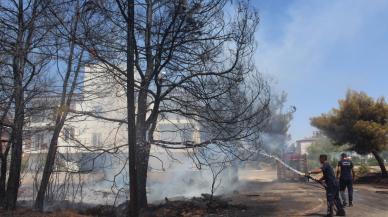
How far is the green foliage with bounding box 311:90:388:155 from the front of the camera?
2134 cm

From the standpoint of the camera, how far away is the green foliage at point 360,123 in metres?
21.3

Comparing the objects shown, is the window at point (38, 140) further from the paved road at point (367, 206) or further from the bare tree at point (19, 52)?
the paved road at point (367, 206)

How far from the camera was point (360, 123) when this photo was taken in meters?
21.4

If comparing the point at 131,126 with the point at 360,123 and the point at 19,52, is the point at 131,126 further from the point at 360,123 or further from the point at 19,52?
the point at 360,123

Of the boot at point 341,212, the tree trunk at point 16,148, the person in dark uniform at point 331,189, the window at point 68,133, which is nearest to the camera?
the person in dark uniform at point 331,189

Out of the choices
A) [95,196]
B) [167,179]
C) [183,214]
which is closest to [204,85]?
[183,214]

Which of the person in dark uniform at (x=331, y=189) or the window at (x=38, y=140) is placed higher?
the window at (x=38, y=140)

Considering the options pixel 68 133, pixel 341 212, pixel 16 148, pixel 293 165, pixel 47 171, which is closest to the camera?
pixel 341 212

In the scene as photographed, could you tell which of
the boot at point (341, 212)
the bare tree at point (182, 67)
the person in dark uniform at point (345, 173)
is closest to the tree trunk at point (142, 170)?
the bare tree at point (182, 67)

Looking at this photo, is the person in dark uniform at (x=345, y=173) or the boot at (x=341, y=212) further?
the person in dark uniform at (x=345, y=173)

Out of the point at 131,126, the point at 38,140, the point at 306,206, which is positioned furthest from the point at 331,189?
the point at 38,140

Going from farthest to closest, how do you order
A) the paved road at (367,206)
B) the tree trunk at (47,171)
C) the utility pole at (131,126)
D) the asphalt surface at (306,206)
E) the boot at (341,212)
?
the tree trunk at (47,171)
the asphalt surface at (306,206)
the paved road at (367,206)
the boot at (341,212)
the utility pole at (131,126)

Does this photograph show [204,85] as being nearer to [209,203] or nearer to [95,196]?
[209,203]

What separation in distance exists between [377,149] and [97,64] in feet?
56.5
